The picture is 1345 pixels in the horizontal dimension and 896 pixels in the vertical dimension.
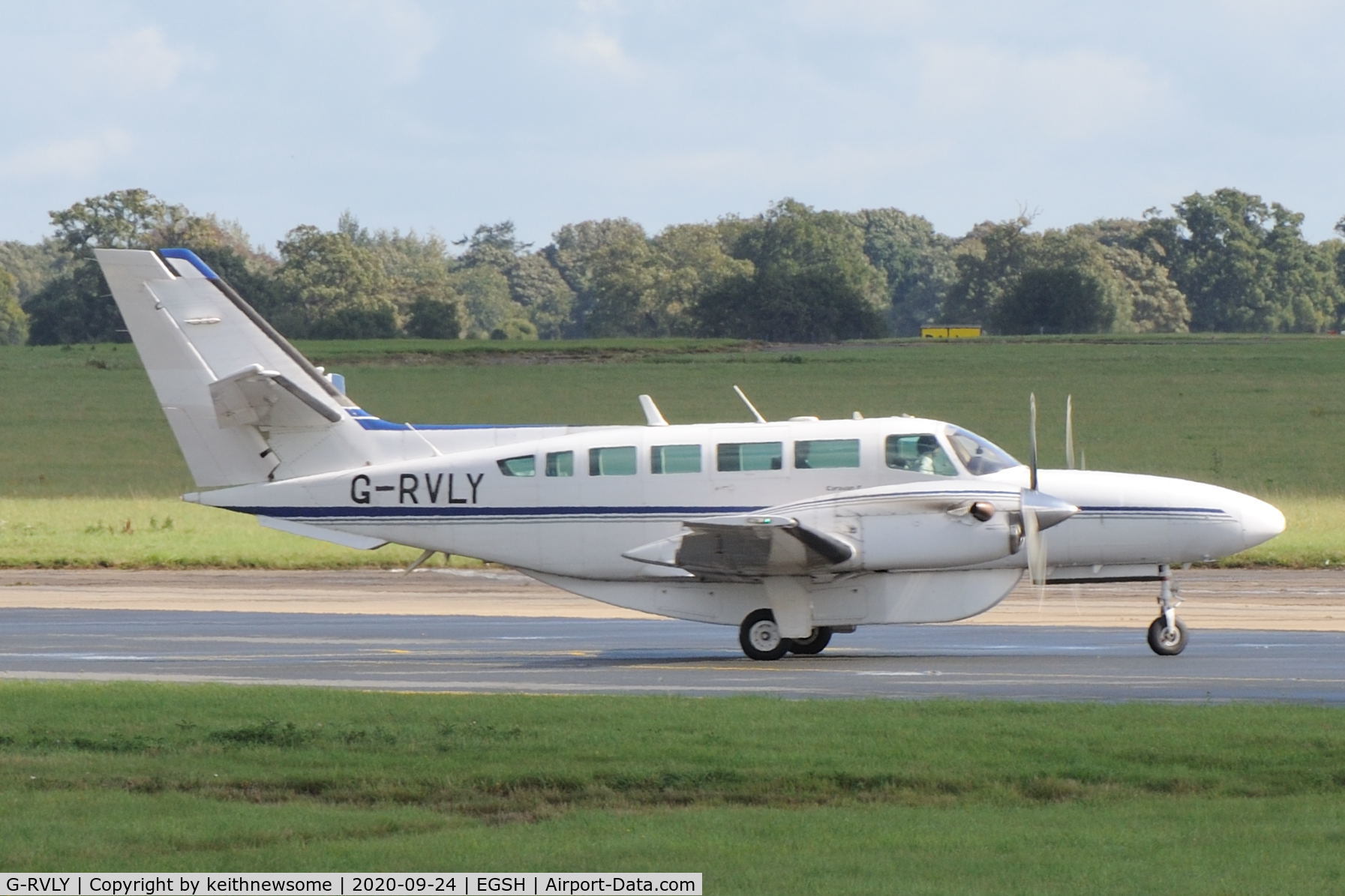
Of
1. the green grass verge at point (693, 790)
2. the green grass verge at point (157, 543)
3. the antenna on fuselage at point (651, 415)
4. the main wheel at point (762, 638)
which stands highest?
the antenna on fuselage at point (651, 415)

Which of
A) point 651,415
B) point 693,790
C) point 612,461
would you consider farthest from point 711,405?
point 693,790

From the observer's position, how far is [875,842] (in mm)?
10328

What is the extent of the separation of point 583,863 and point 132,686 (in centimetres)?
846

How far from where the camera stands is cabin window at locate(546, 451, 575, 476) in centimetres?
2161

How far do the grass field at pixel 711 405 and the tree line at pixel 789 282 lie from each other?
12416 millimetres

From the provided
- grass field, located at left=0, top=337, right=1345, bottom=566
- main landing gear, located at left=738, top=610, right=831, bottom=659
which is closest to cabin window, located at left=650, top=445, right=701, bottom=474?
main landing gear, located at left=738, top=610, right=831, bottom=659

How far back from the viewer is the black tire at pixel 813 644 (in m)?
21.7

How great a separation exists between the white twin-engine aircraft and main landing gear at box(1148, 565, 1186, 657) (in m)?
0.03

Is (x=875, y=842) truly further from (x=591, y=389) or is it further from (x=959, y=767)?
(x=591, y=389)

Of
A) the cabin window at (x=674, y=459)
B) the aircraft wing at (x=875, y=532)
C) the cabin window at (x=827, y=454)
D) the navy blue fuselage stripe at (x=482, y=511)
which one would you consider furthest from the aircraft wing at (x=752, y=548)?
the cabin window at (x=827, y=454)

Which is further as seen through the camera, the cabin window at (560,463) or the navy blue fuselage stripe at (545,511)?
the cabin window at (560,463)

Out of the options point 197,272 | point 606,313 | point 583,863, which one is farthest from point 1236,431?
point 606,313

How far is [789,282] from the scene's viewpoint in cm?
12812

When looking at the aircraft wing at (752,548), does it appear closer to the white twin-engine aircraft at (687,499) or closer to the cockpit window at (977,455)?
the white twin-engine aircraft at (687,499)
